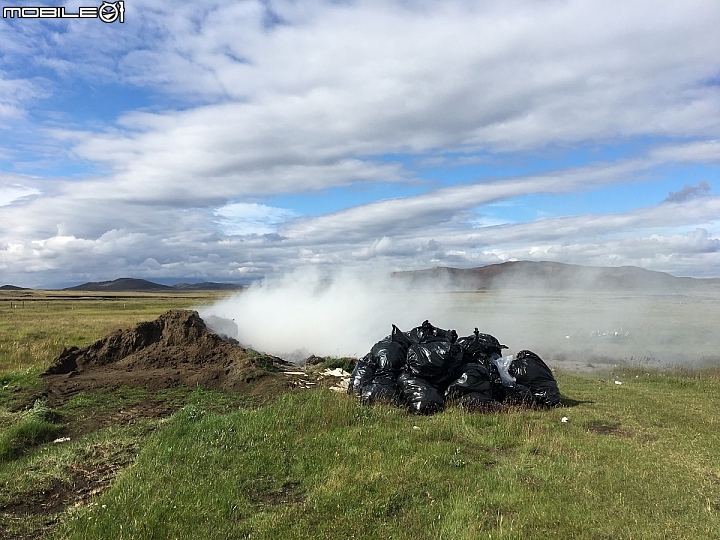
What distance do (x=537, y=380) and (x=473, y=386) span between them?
5.22ft

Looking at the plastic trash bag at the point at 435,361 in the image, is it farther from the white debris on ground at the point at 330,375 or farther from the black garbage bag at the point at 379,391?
the white debris on ground at the point at 330,375

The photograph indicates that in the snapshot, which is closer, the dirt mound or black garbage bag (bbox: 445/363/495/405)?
black garbage bag (bbox: 445/363/495/405)

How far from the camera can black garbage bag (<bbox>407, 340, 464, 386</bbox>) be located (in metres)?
8.55

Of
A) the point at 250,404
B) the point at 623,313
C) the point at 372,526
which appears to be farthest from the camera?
the point at 623,313

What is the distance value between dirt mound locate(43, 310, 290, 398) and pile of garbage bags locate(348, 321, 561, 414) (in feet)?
8.68

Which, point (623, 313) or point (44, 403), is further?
point (623, 313)

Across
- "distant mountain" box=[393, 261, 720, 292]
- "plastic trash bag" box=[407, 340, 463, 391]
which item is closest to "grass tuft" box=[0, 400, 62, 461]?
"plastic trash bag" box=[407, 340, 463, 391]

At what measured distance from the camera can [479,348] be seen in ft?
32.4

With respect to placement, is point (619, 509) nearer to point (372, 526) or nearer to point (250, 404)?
point (372, 526)

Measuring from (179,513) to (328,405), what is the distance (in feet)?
11.4

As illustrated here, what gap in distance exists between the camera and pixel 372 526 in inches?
166

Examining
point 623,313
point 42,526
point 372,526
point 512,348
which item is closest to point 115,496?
point 42,526

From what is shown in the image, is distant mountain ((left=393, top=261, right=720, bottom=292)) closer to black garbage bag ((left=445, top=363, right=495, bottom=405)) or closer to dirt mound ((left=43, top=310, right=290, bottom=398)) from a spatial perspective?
dirt mound ((left=43, top=310, right=290, bottom=398))

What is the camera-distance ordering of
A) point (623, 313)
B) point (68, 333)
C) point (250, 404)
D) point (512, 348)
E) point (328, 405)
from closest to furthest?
1. point (328, 405)
2. point (250, 404)
3. point (512, 348)
4. point (68, 333)
5. point (623, 313)
